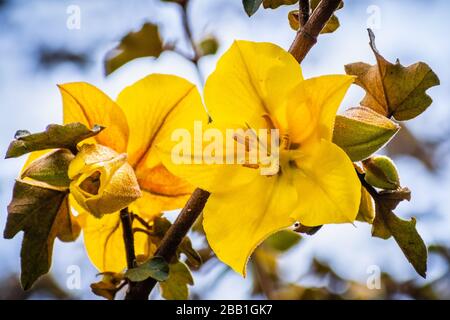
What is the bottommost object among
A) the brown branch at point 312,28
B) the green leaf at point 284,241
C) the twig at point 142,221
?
the green leaf at point 284,241

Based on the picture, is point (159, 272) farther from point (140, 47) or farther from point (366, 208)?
point (140, 47)

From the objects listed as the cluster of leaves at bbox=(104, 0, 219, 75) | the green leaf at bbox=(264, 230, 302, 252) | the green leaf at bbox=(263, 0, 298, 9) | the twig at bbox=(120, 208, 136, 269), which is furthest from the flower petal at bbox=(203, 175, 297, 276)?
the green leaf at bbox=(264, 230, 302, 252)

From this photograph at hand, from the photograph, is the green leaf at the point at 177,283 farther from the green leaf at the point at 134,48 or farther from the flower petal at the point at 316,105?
the green leaf at the point at 134,48

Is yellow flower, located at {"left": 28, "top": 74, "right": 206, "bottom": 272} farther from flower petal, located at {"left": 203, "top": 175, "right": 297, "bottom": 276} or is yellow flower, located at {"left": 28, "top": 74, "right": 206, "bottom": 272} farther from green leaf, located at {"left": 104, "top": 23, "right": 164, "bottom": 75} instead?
green leaf, located at {"left": 104, "top": 23, "right": 164, "bottom": 75}

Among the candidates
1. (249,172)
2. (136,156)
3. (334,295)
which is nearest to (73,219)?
(136,156)

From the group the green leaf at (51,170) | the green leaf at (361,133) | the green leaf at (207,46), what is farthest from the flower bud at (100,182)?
the green leaf at (207,46)

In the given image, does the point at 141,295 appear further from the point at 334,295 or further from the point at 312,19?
the point at 334,295

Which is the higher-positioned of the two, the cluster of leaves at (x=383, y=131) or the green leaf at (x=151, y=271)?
the cluster of leaves at (x=383, y=131)
